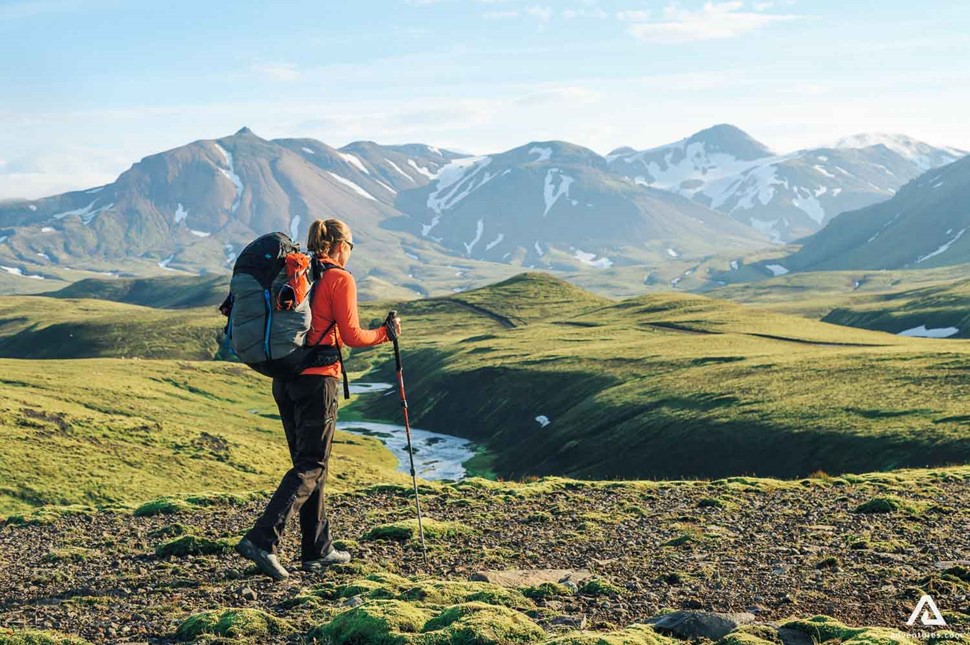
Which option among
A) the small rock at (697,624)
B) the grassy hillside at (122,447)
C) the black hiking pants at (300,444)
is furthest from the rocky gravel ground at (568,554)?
the grassy hillside at (122,447)

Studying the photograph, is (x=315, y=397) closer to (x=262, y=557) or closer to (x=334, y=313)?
(x=334, y=313)

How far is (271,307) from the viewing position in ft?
54.1

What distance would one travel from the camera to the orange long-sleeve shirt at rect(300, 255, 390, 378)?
55.5 feet

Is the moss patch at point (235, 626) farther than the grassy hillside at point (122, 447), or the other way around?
the grassy hillside at point (122, 447)

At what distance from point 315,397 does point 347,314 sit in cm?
167

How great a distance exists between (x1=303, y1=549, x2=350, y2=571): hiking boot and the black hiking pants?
3.95ft

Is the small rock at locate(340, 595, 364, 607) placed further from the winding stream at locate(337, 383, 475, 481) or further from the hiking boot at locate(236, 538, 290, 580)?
the winding stream at locate(337, 383, 475, 481)

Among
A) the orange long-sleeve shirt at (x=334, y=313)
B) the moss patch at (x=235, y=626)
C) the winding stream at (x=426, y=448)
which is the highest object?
the orange long-sleeve shirt at (x=334, y=313)

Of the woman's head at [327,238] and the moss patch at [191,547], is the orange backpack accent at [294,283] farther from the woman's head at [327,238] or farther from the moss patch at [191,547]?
the moss patch at [191,547]

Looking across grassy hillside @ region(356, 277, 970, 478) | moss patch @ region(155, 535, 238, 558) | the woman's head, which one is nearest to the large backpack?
the woman's head

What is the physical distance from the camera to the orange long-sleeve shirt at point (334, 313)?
16.9 m

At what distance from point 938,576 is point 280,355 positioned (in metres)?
12.7

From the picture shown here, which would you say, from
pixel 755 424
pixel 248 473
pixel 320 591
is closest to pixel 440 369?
pixel 755 424

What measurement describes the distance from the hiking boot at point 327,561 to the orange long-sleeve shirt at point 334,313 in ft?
13.0
